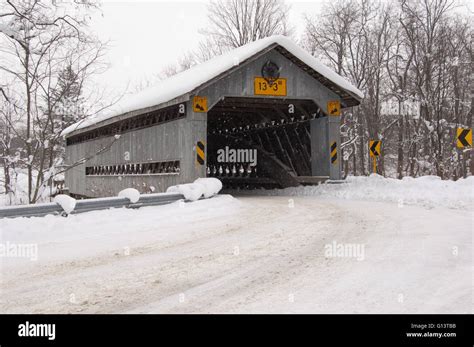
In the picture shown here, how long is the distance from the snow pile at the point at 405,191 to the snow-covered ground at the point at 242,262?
89cm

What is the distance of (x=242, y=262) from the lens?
5.33 meters

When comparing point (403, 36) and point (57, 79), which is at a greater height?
point (403, 36)

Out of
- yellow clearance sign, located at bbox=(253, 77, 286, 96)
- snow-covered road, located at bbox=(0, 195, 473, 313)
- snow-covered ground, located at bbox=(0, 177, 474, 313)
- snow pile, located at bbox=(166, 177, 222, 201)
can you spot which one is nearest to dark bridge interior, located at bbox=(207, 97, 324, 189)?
yellow clearance sign, located at bbox=(253, 77, 286, 96)

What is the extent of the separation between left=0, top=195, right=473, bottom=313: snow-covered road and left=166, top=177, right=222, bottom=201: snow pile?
197 centimetres

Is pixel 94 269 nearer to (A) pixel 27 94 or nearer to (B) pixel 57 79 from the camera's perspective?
(A) pixel 27 94

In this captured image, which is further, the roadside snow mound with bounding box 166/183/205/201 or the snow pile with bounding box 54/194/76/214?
the roadside snow mound with bounding box 166/183/205/201

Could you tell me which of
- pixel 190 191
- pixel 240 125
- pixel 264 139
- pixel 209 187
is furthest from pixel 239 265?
pixel 240 125

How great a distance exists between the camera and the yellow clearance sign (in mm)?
15703

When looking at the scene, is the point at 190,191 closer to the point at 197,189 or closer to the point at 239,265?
the point at 197,189

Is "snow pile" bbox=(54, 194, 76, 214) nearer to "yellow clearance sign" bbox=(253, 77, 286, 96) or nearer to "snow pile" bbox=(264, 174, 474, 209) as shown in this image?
"snow pile" bbox=(264, 174, 474, 209)

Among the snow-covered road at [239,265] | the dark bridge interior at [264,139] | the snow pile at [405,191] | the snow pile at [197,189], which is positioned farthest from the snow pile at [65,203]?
the dark bridge interior at [264,139]

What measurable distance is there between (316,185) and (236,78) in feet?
16.4
